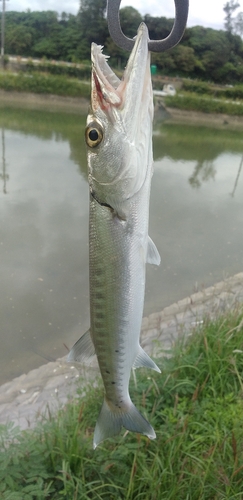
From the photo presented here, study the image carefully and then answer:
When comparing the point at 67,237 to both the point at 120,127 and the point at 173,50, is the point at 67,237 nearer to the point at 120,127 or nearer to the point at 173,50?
the point at 120,127

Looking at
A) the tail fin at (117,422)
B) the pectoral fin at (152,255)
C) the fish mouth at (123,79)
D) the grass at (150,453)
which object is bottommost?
the grass at (150,453)

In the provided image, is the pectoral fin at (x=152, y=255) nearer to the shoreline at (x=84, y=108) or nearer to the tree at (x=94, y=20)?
the tree at (x=94, y=20)

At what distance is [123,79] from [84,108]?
26.0 metres

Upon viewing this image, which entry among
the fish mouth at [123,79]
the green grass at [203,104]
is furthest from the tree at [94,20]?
the fish mouth at [123,79]

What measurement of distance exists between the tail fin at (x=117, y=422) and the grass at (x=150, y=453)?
0.62 meters

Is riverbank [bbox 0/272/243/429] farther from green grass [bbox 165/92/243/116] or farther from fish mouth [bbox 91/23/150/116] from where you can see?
green grass [bbox 165/92/243/116]

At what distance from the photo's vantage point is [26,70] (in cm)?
2653

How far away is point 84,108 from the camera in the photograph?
2544 cm

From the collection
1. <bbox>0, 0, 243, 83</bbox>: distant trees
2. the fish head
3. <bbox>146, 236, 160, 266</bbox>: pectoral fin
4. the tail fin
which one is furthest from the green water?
<bbox>0, 0, 243, 83</bbox>: distant trees

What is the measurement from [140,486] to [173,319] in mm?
2986

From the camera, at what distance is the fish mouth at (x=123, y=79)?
1108 millimetres

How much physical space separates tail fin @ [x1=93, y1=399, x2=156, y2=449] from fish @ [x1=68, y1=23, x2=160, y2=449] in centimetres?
20

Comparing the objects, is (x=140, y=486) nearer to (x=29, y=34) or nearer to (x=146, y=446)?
(x=146, y=446)

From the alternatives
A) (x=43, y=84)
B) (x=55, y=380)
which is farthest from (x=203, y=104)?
(x=55, y=380)
